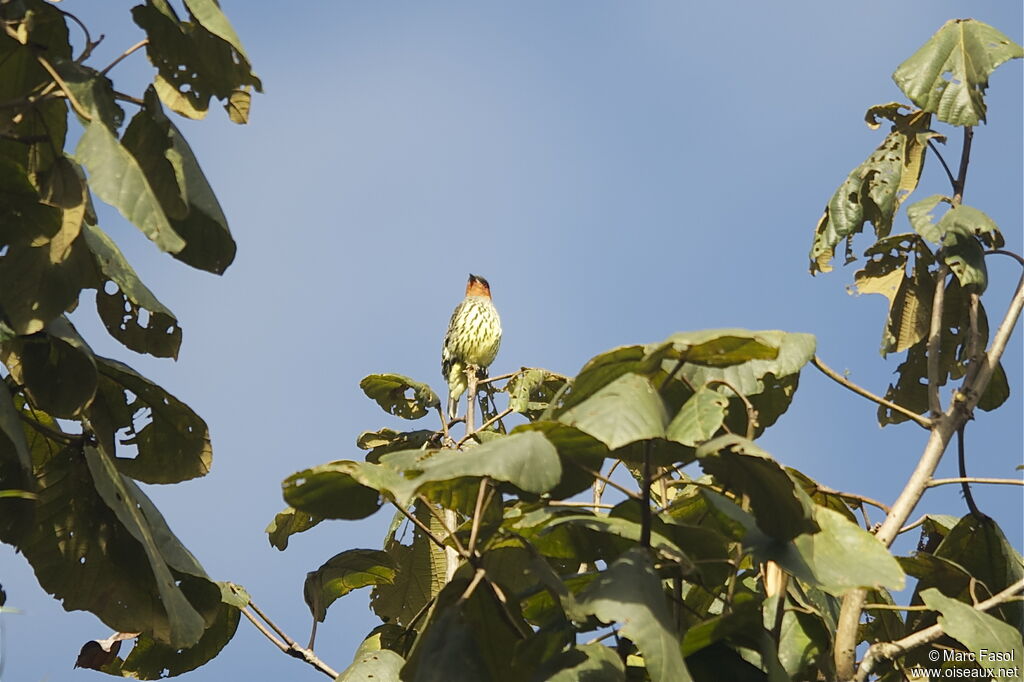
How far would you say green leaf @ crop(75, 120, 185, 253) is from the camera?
7.75 feet

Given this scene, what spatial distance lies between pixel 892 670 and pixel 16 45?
266 centimetres

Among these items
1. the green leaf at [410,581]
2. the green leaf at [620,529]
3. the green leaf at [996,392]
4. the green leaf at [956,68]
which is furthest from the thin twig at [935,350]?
the green leaf at [410,581]

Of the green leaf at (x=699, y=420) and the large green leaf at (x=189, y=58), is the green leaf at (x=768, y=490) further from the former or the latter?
the large green leaf at (x=189, y=58)

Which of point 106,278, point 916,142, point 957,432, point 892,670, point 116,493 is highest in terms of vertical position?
point 916,142

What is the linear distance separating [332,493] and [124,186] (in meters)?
0.78

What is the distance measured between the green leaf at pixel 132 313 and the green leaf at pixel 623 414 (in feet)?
4.68

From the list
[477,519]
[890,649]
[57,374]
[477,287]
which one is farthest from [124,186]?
[477,287]

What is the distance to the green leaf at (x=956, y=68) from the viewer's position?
3828mm

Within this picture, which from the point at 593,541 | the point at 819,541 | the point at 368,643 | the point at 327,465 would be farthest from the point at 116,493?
the point at 819,541

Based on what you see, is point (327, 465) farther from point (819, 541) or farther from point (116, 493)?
point (819, 541)

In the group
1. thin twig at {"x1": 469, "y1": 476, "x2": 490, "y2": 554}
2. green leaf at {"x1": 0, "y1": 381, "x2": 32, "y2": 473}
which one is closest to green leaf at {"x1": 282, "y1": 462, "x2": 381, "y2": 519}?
thin twig at {"x1": 469, "y1": 476, "x2": 490, "y2": 554}

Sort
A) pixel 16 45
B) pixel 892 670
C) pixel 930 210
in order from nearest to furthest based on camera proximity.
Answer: pixel 16 45 < pixel 892 670 < pixel 930 210

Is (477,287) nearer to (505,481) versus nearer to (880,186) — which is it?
(880,186)

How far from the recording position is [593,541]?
9.21 feet
